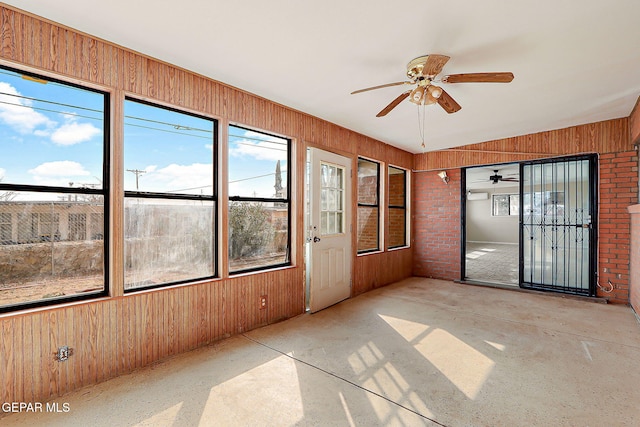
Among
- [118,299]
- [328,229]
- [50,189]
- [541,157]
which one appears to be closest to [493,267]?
[541,157]

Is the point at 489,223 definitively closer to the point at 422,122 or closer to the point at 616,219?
the point at 616,219

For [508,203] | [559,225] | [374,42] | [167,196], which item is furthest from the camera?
[508,203]

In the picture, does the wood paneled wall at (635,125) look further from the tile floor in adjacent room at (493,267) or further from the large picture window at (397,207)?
the large picture window at (397,207)

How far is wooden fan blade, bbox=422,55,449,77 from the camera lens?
7.16 feet

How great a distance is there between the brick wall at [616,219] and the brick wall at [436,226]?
6.49ft

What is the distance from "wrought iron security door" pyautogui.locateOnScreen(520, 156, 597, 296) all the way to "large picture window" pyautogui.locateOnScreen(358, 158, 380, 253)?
94.5 inches

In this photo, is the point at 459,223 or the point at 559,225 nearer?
the point at 559,225

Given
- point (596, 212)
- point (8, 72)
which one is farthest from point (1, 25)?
point (596, 212)

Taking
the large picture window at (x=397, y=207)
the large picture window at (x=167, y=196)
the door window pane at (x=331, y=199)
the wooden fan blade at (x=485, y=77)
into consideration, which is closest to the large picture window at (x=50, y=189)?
the large picture window at (x=167, y=196)

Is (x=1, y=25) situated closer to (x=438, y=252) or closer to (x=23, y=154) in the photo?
(x=23, y=154)

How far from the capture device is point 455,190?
5.73 meters

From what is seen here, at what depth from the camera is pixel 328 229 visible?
420 centimetres

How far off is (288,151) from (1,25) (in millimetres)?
2504

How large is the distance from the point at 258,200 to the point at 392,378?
2202mm
